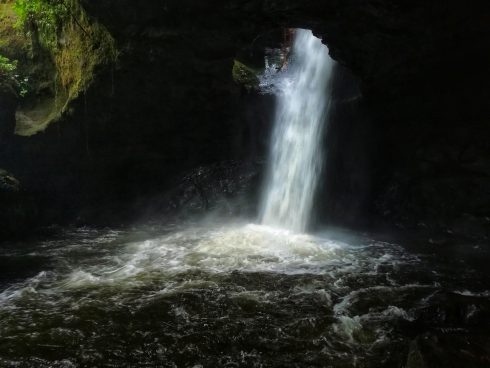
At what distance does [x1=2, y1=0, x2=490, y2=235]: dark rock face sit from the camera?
934 centimetres

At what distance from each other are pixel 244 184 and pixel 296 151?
228 cm

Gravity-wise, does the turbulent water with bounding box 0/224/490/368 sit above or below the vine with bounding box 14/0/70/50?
below

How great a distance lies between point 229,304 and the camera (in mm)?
6801

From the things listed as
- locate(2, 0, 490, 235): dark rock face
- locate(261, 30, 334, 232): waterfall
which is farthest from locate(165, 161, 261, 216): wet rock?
locate(261, 30, 334, 232): waterfall

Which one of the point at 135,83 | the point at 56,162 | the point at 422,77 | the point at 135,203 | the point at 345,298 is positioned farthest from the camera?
the point at 135,203

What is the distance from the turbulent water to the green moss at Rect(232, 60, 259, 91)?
629 cm

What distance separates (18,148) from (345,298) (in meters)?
11.5

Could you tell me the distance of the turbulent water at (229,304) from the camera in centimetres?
536

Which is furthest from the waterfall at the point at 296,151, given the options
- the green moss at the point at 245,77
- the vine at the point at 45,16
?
the vine at the point at 45,16

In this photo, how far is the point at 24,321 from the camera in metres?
6.26

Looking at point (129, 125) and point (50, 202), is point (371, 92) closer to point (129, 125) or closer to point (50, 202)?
point (129, 125)

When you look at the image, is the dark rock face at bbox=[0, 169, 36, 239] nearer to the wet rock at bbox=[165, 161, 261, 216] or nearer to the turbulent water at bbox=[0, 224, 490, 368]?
the turbulent water at bbox=[0, 224, 490, 368]

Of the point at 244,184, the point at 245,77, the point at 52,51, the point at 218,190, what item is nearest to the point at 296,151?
the point at 244,184

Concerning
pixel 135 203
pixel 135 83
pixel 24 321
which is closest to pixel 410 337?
pixel 24 321
